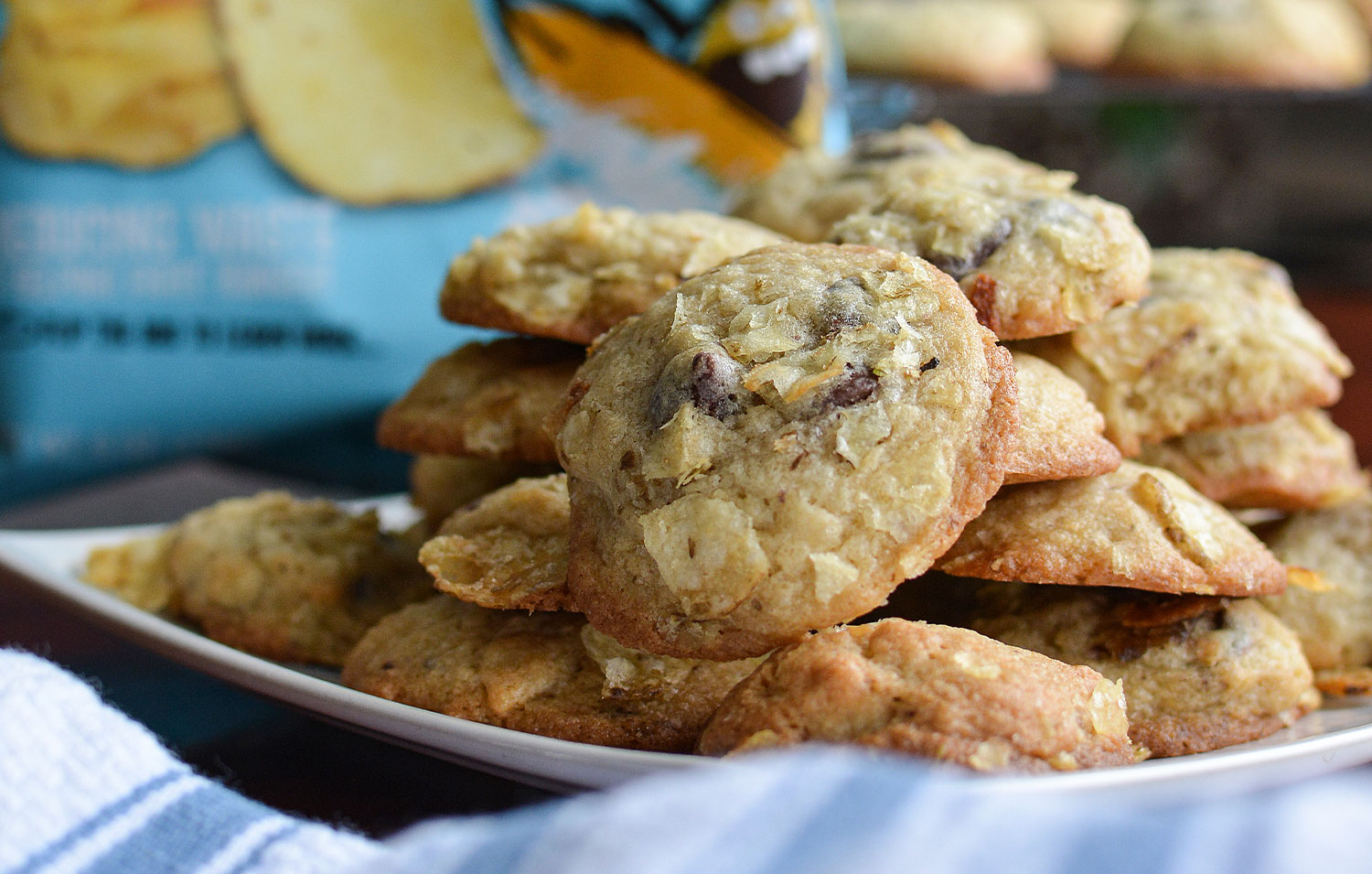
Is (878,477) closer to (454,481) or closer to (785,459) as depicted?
(785,459)

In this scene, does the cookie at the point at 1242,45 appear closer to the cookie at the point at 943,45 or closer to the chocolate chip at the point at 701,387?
the cookie at the point at 943,45

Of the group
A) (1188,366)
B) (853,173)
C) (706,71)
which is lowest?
(1188,366)

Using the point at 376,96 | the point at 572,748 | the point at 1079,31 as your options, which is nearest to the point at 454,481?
the point at 572,748

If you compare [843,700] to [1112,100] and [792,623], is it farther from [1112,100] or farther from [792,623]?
[1112,100]

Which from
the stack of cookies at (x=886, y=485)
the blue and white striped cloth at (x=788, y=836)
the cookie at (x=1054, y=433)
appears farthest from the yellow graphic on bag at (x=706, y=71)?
the blue and white striped cloth at (x=788, y=836)

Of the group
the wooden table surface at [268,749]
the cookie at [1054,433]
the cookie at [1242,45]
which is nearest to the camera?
the cookie at [1054,433]
